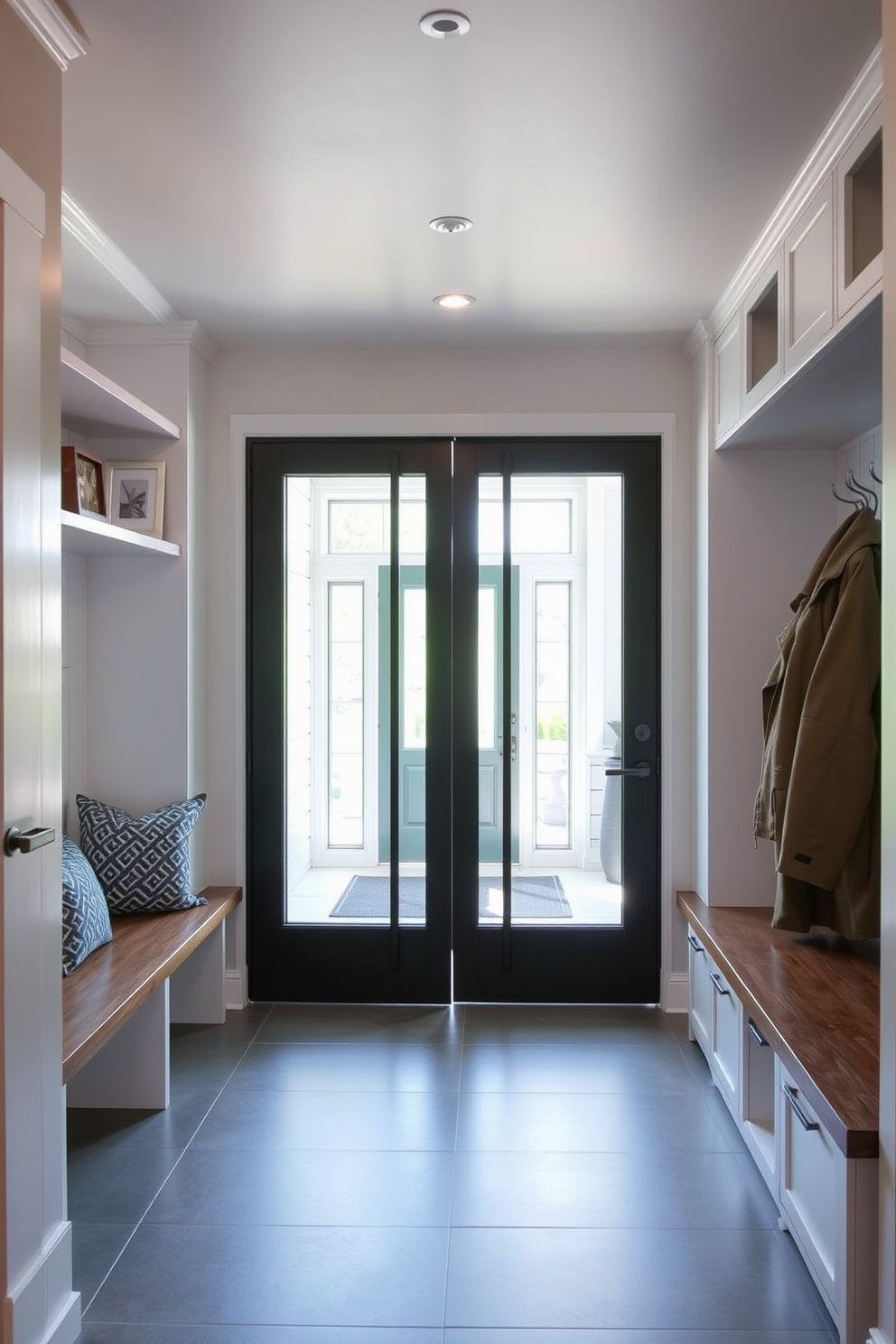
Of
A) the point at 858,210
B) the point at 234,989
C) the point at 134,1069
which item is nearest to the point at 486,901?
the point at 234,989

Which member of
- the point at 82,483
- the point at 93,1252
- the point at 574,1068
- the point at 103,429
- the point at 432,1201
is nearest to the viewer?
the point at 93,1252

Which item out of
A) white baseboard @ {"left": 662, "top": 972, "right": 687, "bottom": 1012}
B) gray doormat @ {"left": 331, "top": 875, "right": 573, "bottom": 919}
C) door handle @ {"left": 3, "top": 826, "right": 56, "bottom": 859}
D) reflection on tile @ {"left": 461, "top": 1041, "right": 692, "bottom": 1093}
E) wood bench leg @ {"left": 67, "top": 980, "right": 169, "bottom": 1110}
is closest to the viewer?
door handle @ {"left": 3, "top": 826, "right": 56, "bottom": 859}

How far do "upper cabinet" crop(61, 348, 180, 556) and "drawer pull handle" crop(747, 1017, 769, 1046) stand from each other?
2.19 metres

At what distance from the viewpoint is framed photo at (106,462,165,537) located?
368 cm

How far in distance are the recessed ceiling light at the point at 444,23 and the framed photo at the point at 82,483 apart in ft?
5.28

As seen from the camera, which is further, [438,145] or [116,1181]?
[116,1181]

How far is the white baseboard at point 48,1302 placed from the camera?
1.85 metres

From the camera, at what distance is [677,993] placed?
403cm

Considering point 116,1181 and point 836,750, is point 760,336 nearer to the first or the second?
point 836,750

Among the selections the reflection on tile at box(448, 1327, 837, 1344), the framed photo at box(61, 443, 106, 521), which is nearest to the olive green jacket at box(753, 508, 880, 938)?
the reflection on tile at box(448, 1327, 837, 1344)

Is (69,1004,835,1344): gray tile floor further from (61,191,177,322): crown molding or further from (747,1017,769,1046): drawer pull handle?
(61,191,177,322): crown molding

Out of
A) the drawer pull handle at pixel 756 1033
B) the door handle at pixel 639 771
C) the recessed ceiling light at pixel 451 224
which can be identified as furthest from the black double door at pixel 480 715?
the drawer pull handle at pixel 756 1033

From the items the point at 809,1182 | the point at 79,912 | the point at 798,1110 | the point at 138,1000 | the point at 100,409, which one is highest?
the point at 100,409

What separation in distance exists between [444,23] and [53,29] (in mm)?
736
